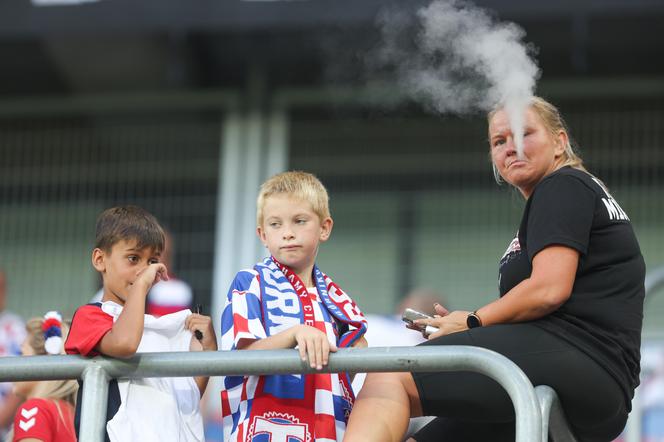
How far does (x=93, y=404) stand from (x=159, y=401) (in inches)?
14.1

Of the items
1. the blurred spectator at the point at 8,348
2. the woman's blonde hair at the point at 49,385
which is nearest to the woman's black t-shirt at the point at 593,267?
the woman's blonde hair at the point at 49,385

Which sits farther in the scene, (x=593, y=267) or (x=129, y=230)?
(x=129, y=230)

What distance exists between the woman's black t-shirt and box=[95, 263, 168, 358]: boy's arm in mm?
1042

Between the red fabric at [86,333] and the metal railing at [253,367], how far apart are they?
32 millimetres

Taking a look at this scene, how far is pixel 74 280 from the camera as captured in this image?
10.5m

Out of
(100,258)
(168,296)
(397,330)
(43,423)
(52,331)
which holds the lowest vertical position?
(43,423)

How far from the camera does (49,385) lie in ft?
16.8

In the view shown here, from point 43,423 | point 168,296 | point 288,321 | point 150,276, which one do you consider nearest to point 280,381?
point 288,321

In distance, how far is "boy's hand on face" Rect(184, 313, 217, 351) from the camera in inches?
171

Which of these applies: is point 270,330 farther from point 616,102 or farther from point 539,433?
point 616,102

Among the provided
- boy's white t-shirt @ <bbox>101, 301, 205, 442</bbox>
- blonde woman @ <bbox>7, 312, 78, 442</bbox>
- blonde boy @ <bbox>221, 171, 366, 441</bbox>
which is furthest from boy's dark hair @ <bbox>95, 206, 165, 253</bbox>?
blonde woman @ <bbox>7, 312, 78, 442</bbox>

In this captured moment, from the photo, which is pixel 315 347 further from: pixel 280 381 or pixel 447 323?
pixel 447 323

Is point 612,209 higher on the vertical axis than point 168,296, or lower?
lower

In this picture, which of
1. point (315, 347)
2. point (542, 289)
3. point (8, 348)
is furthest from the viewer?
point (8, 348)
